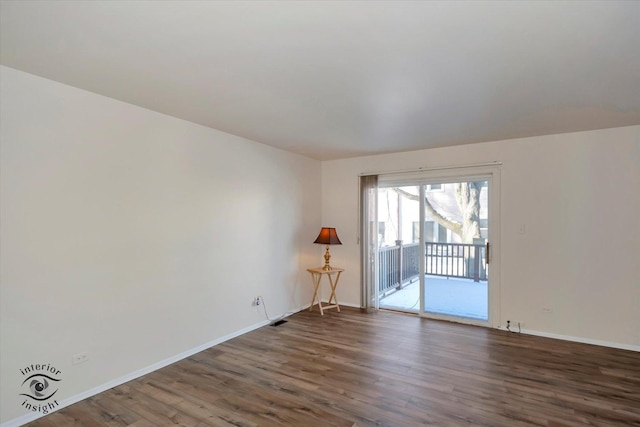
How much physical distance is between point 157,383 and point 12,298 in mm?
1315

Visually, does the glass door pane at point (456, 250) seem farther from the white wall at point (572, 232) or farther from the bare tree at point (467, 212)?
the white wall at point (572, 232)

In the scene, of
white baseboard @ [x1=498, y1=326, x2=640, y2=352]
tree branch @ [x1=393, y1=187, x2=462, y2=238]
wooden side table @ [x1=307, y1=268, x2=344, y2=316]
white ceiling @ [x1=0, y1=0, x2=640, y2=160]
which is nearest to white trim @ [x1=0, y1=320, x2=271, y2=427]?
wooden side table @ [x1=307, y1=268, x2=344, y2=316]

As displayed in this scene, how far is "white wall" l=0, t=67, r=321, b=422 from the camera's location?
7.58 ft

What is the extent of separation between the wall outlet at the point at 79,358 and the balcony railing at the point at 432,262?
13.2 feet

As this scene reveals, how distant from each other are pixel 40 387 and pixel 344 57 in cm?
324

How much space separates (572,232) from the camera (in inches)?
153

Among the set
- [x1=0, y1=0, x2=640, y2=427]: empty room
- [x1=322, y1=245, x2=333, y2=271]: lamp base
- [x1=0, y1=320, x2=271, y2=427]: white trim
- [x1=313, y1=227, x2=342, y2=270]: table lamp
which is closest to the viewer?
[x1=0, y1=0, x2=640, y2=427]: empty room

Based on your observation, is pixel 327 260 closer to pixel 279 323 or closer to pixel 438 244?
pixel 279 323

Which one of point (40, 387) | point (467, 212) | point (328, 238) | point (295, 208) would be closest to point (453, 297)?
point (467, 212)

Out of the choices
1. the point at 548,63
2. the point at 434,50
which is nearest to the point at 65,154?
the point at 434,50

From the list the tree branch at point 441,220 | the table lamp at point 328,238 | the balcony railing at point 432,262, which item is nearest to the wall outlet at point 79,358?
the table lamp at point 328,238

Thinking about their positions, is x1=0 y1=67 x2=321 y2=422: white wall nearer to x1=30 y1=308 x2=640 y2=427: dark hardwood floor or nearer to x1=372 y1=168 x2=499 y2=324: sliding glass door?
x1=30 y1=308 x2=640 y2=427: dark hardwood floor

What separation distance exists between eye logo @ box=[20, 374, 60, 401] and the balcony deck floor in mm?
4289

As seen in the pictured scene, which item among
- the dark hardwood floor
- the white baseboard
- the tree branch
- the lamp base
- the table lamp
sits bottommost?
the dark hardwood floor
